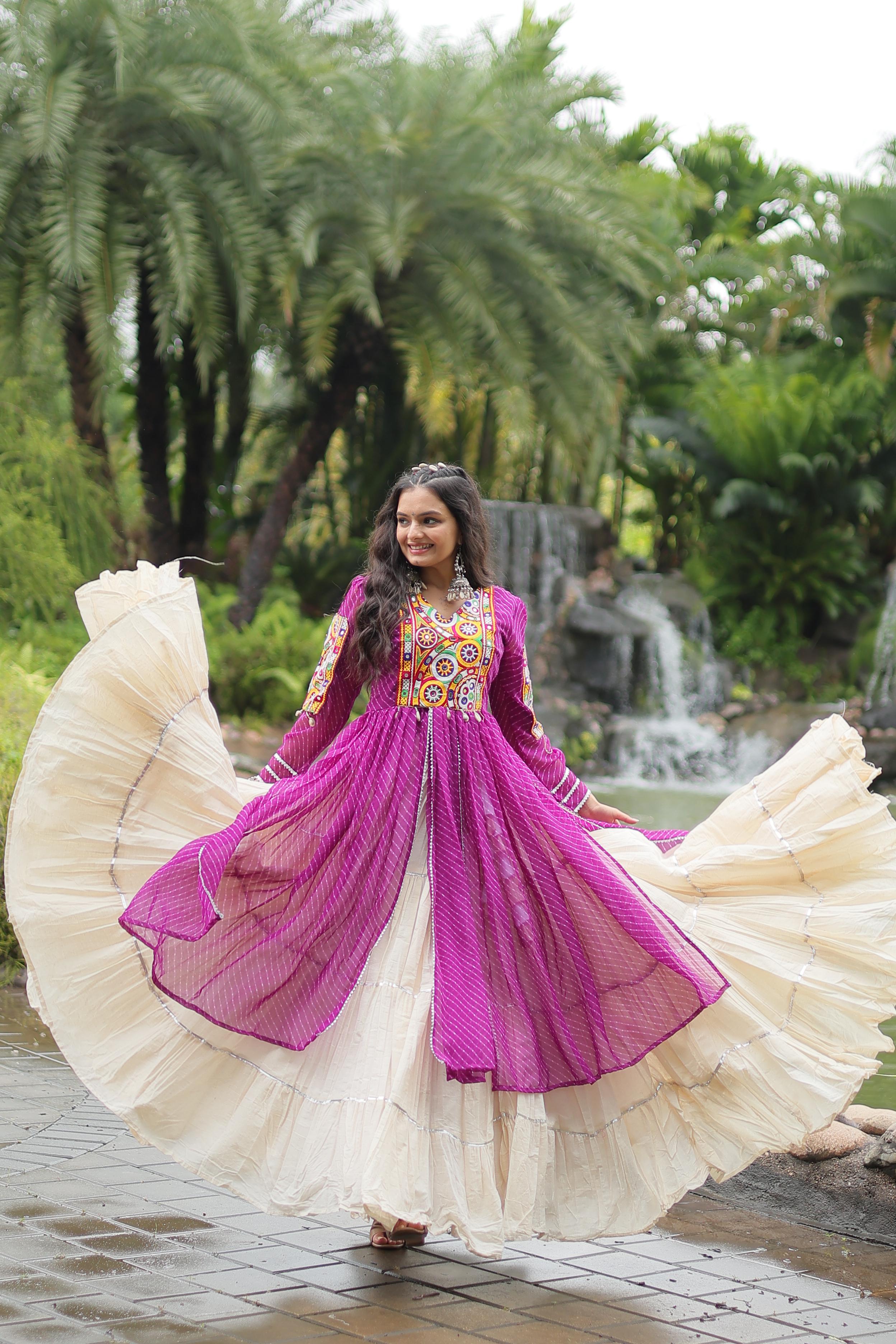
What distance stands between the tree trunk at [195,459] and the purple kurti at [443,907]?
45.0 feet

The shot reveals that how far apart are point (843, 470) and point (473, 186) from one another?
8717 mm

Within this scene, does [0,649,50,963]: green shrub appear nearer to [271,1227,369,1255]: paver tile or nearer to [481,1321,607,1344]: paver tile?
[271,1227,369,1255]: paver tile

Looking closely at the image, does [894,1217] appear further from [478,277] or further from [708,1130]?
[478,277]

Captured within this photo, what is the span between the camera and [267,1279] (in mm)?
2908

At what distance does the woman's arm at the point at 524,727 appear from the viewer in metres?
3.56

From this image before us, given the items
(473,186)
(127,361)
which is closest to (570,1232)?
(473,186)

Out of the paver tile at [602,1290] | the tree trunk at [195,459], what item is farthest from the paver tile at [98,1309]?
the tree trunk at [195,459]

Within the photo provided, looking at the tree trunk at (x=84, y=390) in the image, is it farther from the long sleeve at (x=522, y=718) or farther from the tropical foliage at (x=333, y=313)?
the long sleeve at (x=522, y=718)

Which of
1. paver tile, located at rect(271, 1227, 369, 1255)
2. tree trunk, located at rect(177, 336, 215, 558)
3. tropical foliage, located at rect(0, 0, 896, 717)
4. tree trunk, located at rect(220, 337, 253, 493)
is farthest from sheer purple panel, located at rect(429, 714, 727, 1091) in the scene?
tree trunk, located at rect(177, 336, 215, 558)

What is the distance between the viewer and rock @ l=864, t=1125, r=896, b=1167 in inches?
140

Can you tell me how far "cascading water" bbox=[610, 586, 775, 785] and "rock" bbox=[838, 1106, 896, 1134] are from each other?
1116 cm

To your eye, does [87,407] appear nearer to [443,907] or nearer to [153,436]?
[153,436]

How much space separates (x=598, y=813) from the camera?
3629mm

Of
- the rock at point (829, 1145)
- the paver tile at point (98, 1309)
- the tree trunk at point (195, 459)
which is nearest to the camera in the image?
the paver tile at point (98, 1309)
